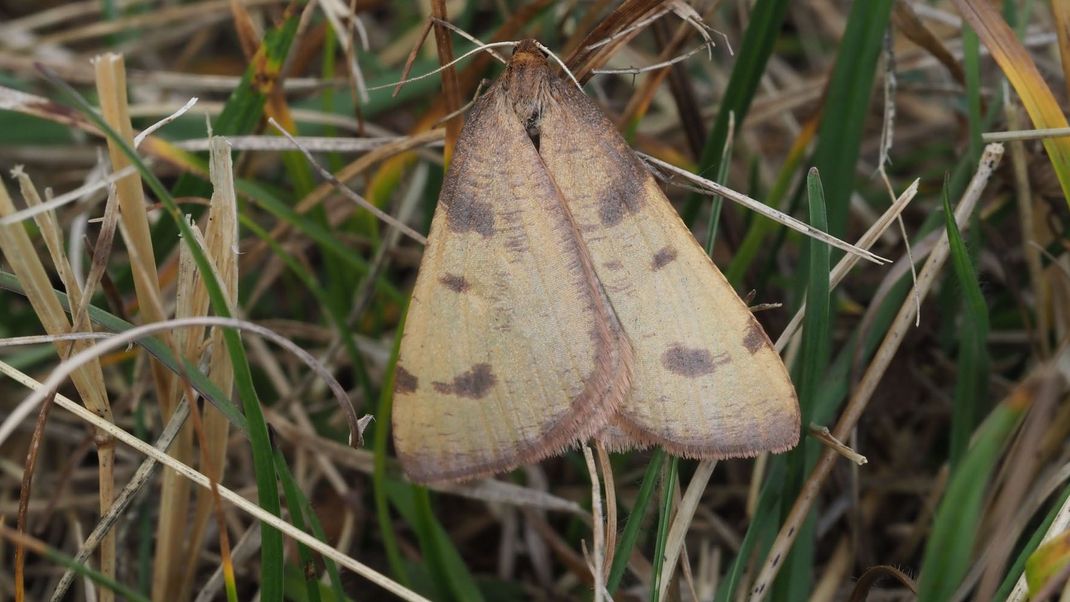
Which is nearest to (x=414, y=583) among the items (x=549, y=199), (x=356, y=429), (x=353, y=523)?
(x=353, y=523)

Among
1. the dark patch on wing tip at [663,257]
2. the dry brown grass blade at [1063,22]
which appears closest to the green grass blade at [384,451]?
the dark patch on wing tip at [663,257]

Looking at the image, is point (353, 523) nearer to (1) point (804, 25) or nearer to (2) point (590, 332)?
(2) point (590, 332)

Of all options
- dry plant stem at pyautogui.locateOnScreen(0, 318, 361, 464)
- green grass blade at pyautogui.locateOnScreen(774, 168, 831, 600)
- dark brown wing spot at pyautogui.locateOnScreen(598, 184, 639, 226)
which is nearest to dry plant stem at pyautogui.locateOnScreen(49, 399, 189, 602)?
dry plant stem at pyautogui.locateOnScreen(0, 318, 361, 464)

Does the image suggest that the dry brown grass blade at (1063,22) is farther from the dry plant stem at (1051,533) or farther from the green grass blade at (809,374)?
the dry plant stem at (1051,533)

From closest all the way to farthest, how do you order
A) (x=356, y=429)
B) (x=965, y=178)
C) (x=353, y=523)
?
(x=356, y=429)
(x=965, y=178)
(x=353, y=523)

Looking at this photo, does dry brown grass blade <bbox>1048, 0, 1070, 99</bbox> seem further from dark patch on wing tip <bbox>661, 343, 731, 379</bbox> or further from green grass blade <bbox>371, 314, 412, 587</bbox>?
green grass blade <bbox>371, 314, 412, 587</bbox>

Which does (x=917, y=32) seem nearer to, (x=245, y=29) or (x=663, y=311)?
(x=663, y=311)
